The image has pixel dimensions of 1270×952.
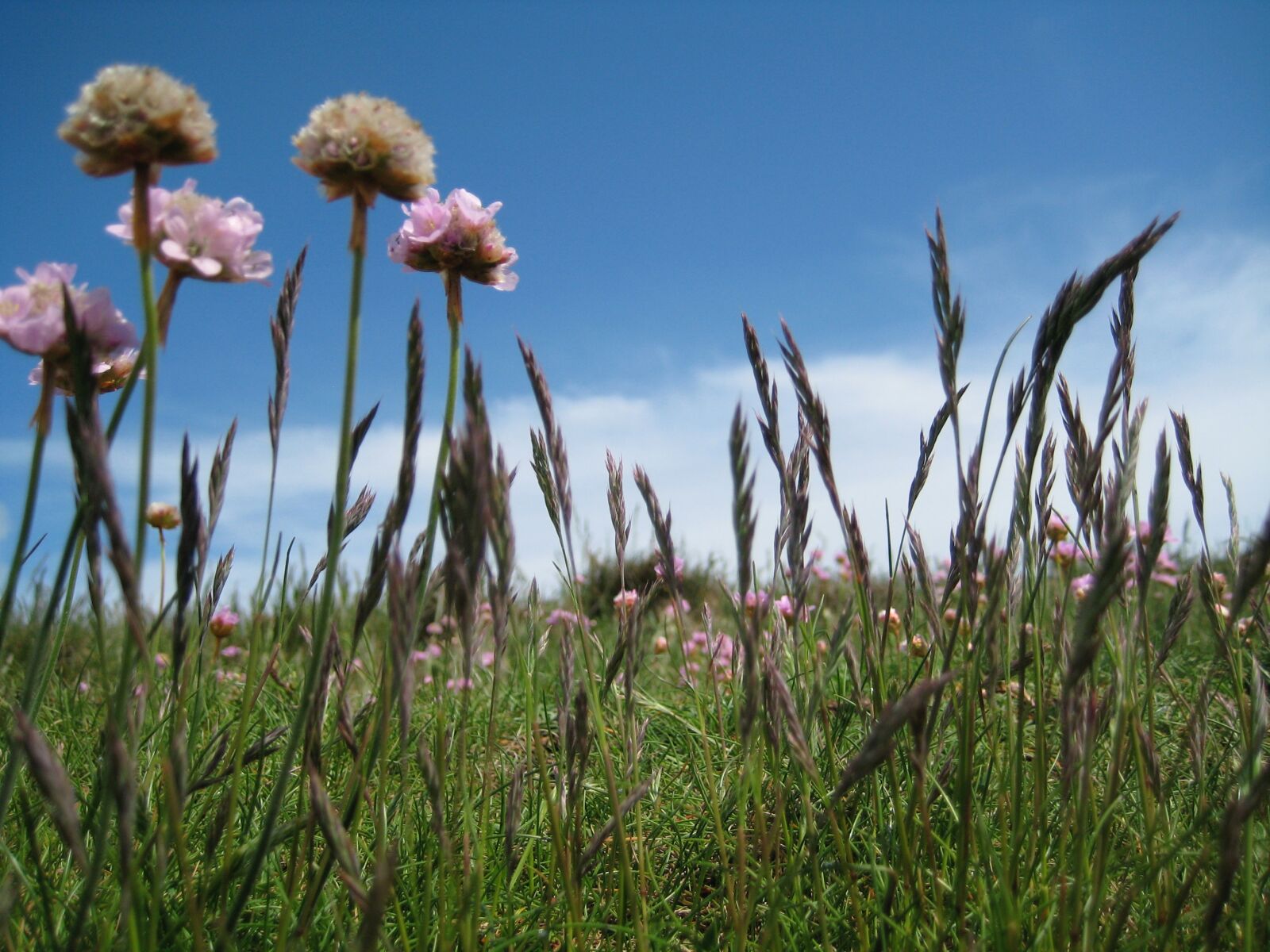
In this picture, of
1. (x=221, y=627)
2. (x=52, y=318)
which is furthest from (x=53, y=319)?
(x=221, y=627)

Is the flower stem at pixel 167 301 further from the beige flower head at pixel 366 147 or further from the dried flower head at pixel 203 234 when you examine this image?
the beige flower head at pixel 366 147

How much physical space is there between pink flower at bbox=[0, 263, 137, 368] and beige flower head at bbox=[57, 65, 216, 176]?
0.18 metres

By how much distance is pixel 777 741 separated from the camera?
1.09 meters

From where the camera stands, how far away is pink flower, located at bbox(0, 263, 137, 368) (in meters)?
0.96

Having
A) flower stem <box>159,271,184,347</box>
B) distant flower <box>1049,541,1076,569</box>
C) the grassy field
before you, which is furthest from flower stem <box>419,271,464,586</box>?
distant flower <box>1049,541,1076,569</box>

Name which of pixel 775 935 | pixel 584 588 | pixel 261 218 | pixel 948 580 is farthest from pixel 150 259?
pixel 584 588

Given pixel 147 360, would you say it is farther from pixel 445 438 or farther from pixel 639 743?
pixel 639 743

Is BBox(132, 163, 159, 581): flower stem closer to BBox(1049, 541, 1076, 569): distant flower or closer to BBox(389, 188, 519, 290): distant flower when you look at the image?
BBox(389, 188, 519, 290): distant flower

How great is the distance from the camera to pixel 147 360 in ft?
2.57

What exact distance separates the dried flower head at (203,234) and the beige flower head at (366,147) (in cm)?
10

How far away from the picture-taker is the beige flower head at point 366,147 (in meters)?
0.91

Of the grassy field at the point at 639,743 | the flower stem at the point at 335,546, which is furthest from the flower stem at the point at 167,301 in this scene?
the flower stem at the point at 335,546

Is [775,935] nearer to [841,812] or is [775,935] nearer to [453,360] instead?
[841,812]

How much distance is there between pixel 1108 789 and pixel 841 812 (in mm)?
654
